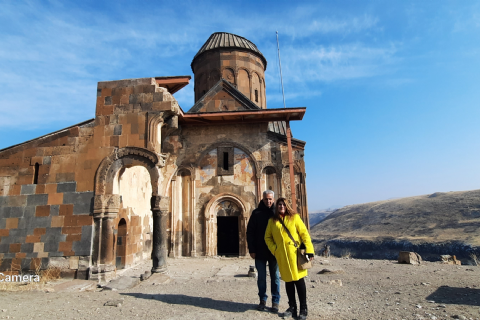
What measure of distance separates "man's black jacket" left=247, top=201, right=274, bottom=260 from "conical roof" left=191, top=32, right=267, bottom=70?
44.3 feet

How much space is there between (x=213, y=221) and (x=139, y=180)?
3.07 meters

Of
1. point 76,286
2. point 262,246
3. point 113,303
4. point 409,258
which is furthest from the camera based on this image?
point 409,258

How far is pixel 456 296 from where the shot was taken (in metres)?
4.57

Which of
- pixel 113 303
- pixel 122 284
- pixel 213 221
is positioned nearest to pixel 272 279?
pixel 113 303

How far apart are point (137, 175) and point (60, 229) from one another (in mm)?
3677

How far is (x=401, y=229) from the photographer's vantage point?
32.2 metres

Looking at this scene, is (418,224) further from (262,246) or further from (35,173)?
(35,173)

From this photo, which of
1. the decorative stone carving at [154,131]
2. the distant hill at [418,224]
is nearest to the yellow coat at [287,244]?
the decorative stone carving at [154,131]

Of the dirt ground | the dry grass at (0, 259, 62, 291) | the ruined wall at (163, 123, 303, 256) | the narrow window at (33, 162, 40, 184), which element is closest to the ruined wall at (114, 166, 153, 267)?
the ruined wall at (163, 123, 303, 256)

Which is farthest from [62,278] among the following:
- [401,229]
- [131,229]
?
[401,229]

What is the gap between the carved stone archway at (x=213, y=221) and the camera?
10641 mm

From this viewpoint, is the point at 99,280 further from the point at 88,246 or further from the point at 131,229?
the point at 131,229

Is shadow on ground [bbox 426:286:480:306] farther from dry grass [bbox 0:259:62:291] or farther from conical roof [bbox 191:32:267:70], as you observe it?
conical roof [bbox 191:32:267:70]

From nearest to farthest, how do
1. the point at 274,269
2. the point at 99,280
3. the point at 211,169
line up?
the point at 274,269, the point at 99,280, the point at 211,169
